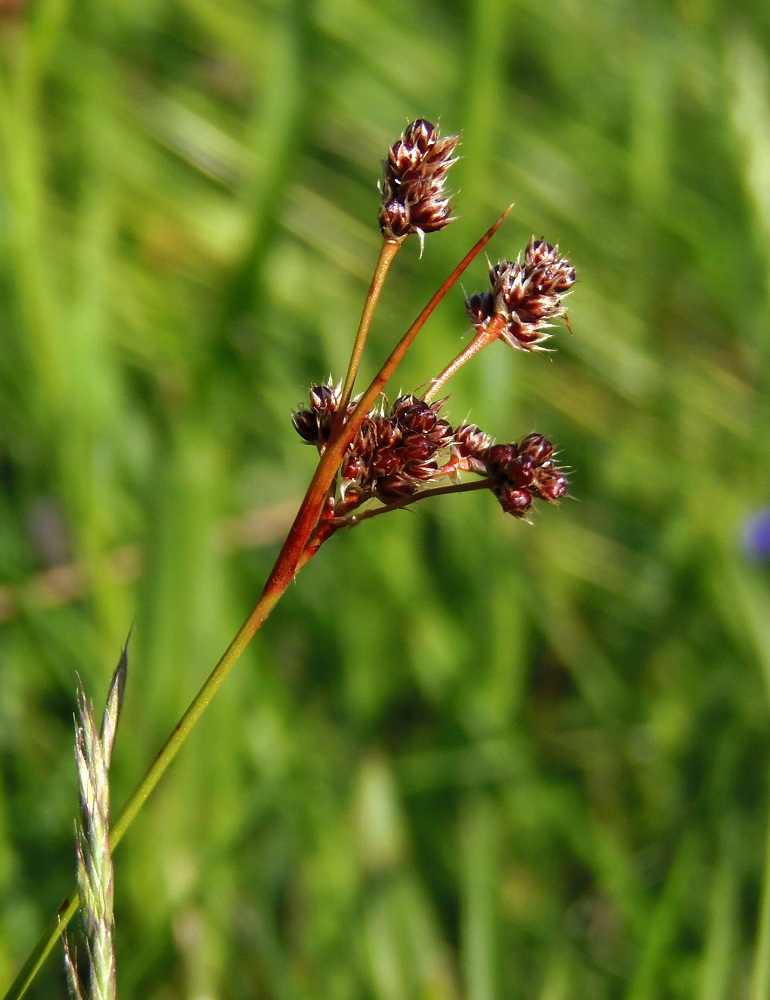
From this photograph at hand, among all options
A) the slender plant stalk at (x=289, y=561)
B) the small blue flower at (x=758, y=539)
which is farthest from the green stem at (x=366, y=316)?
the small blue flower at (x=758, y=539)

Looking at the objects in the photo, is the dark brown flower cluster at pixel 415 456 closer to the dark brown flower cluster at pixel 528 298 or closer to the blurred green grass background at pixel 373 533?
the dark brown flower cluster at pixel 528 298

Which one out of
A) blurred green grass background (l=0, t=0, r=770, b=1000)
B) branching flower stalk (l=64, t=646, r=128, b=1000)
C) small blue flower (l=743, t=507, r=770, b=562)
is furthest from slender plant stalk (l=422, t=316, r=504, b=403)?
small blue flower (l=743, t=507, r=770, b=562)

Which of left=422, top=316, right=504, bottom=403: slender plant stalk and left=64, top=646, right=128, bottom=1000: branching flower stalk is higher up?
left=422, top=316, right=504, bottom=403: slender plant stalk

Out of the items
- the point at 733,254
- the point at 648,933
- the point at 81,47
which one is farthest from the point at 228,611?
the point at 733,254

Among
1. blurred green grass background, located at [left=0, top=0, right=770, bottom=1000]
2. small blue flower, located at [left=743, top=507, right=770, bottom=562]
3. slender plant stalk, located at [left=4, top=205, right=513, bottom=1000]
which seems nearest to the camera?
slender plant stalk, located at [left=4, top=205, right=513, bottom=1000]

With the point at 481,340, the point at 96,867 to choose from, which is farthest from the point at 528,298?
the point at 96,867

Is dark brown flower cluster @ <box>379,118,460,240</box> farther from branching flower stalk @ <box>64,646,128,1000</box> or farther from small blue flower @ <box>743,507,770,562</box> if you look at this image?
small blue flower @ <box>743,507,770,562</box>

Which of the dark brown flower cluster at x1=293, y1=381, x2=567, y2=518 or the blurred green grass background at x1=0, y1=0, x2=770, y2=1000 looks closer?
the dark brown flower cluster at x1=293, y1=381, x2=567, y2=518

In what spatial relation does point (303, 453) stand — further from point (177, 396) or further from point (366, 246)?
point (366, 246)
